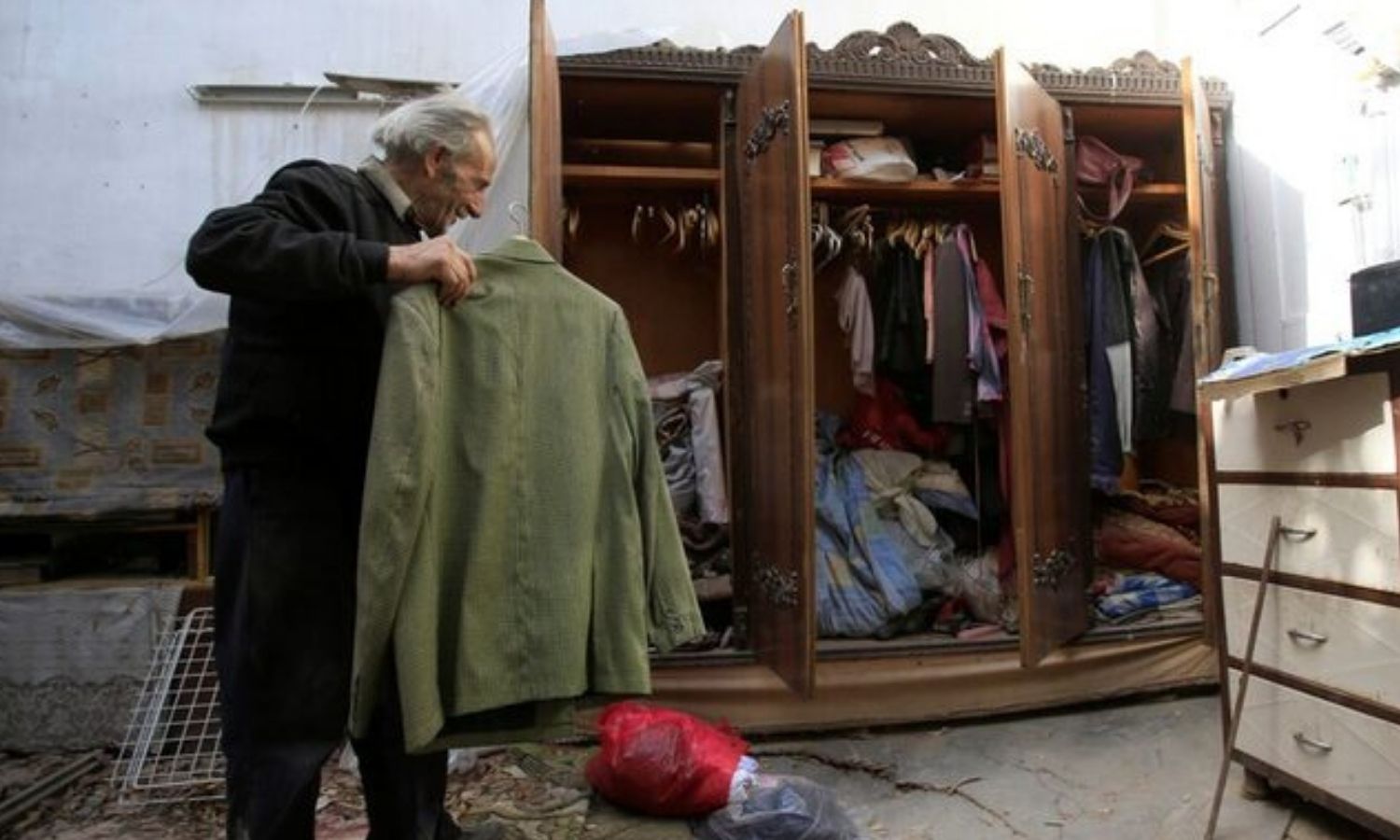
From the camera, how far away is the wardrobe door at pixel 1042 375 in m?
2.30

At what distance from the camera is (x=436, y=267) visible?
3.54 ft

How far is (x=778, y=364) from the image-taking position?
2266mm

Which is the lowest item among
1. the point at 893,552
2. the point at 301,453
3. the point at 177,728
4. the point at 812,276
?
the point at 177,728

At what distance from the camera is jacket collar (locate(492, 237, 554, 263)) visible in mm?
1217

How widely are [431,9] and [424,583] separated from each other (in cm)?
261

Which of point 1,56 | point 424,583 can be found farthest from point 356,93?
point 424,583

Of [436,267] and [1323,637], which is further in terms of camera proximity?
[1323,637]

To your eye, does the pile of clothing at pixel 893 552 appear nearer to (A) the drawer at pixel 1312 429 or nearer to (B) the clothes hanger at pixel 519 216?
(A) the drawer at pixel 1312 429

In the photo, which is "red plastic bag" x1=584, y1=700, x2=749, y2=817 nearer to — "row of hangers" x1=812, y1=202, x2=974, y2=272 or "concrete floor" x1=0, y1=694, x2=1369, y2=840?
"concrete floor" x1=0, y1=694, x2=1369, y2=840

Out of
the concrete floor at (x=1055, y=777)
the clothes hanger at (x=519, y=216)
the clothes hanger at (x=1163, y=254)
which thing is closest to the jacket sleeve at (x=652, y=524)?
the concrete floor at (x=1055, y=777)

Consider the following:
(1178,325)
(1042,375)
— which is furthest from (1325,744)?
(1178,325)

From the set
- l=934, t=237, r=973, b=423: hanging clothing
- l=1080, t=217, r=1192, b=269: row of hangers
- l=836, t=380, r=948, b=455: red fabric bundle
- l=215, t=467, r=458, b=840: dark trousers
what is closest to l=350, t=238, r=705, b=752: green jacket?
l=215, t=467, r=458, b=840: dark trousers

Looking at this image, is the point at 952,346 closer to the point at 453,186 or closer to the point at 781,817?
the point at 781,817

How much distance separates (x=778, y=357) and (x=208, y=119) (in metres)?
2.21
